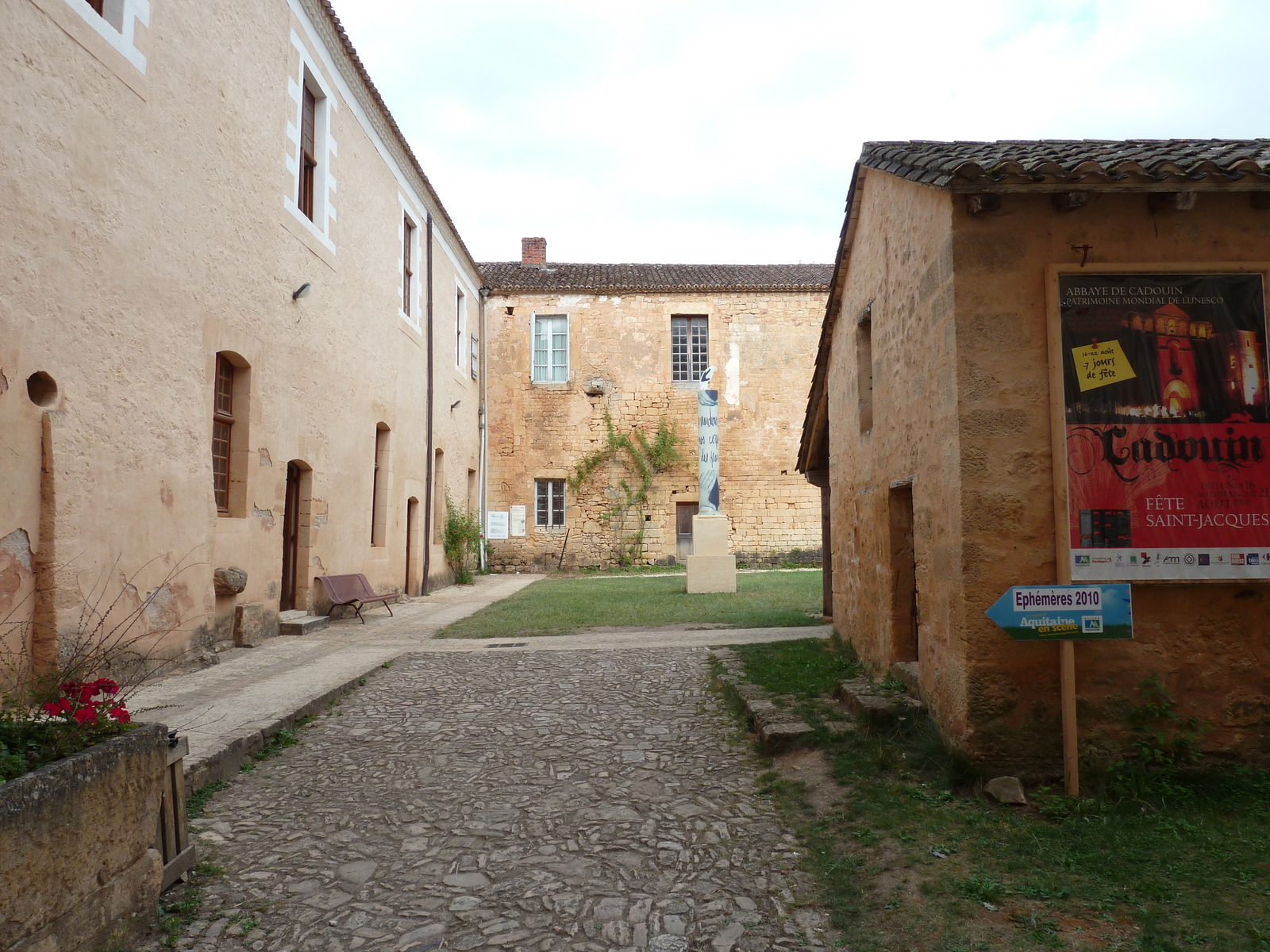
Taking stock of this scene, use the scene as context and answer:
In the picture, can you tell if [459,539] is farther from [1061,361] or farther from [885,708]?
[1061,361]

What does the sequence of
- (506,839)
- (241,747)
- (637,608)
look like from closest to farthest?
(506,839) → (241,747) → (637,608)

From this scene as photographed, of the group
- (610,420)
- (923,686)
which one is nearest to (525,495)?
(610,420)

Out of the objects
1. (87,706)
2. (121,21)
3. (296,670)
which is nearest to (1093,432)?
(87,706)

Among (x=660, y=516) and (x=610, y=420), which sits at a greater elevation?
(x=610, y=420)

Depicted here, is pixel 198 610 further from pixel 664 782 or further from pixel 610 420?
pixel 610 420

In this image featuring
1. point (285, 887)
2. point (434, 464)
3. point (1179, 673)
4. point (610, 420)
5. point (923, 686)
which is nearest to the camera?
point (285, 887)

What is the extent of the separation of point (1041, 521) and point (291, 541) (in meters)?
9.58

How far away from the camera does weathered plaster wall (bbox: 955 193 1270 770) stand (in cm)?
428

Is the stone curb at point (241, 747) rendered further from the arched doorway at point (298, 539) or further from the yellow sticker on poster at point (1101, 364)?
the yellow sticker on poster at point (1101, 364)

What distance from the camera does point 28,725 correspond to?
2.92 m

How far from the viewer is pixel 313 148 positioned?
1154cm

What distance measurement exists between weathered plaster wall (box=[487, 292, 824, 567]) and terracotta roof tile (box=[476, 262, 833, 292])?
0.29 metres

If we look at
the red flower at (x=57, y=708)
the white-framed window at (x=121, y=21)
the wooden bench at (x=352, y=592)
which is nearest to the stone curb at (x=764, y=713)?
the red flower at (x=57, y=708)

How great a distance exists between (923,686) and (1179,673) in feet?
4.67
